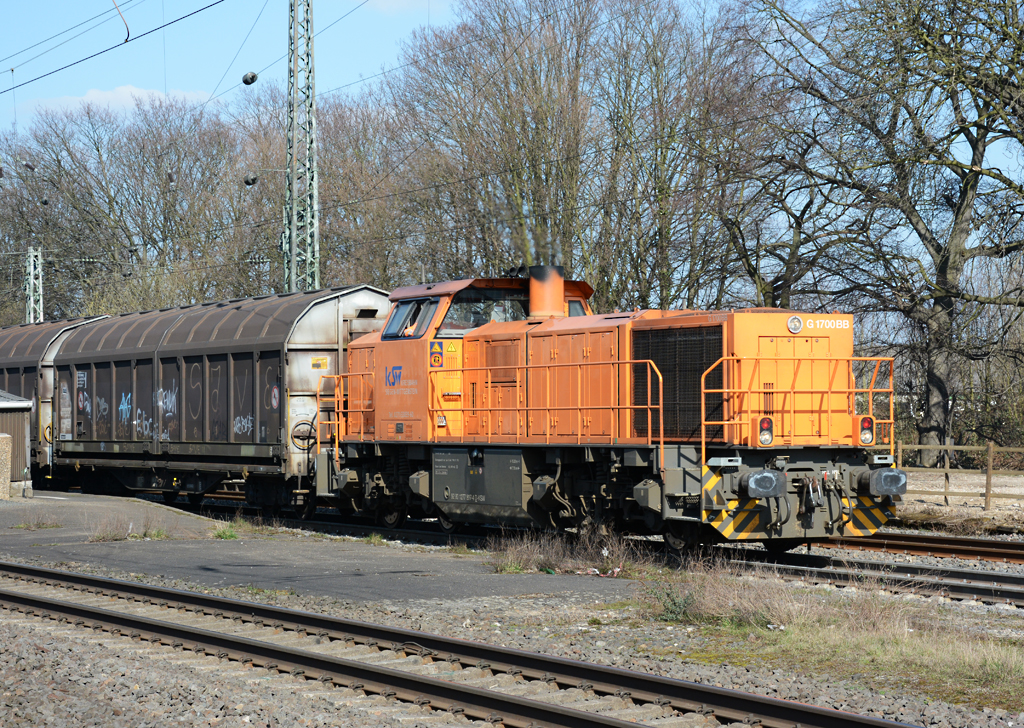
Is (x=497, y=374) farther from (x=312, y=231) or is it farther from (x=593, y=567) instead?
(x=312, y=231)

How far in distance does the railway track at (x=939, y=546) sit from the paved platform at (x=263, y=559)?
4482mm

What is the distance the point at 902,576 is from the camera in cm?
1105

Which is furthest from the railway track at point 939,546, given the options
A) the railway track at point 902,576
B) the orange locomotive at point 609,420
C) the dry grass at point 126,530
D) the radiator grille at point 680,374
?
the dry grass at point 126,530

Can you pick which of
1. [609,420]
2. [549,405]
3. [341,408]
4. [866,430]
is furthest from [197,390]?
[866,430]

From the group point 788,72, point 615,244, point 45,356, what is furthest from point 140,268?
point 788,72

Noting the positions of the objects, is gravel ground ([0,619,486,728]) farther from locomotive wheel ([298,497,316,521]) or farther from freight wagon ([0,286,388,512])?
locomotive wheel ([298,497,316,521])

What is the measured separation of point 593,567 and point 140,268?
38.6m

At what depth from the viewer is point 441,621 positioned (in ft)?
30.9

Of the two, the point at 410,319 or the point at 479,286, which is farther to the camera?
the point at 410,319

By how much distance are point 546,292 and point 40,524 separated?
9.66m

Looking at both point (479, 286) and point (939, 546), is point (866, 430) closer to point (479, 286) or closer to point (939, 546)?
point (939, 546)

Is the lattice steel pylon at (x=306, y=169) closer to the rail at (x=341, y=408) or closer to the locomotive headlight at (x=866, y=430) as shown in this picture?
the rail at (x=341, y=408)

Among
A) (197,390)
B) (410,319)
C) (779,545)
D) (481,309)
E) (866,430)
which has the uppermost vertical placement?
(481,309)

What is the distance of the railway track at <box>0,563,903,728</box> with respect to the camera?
20.7 feet
